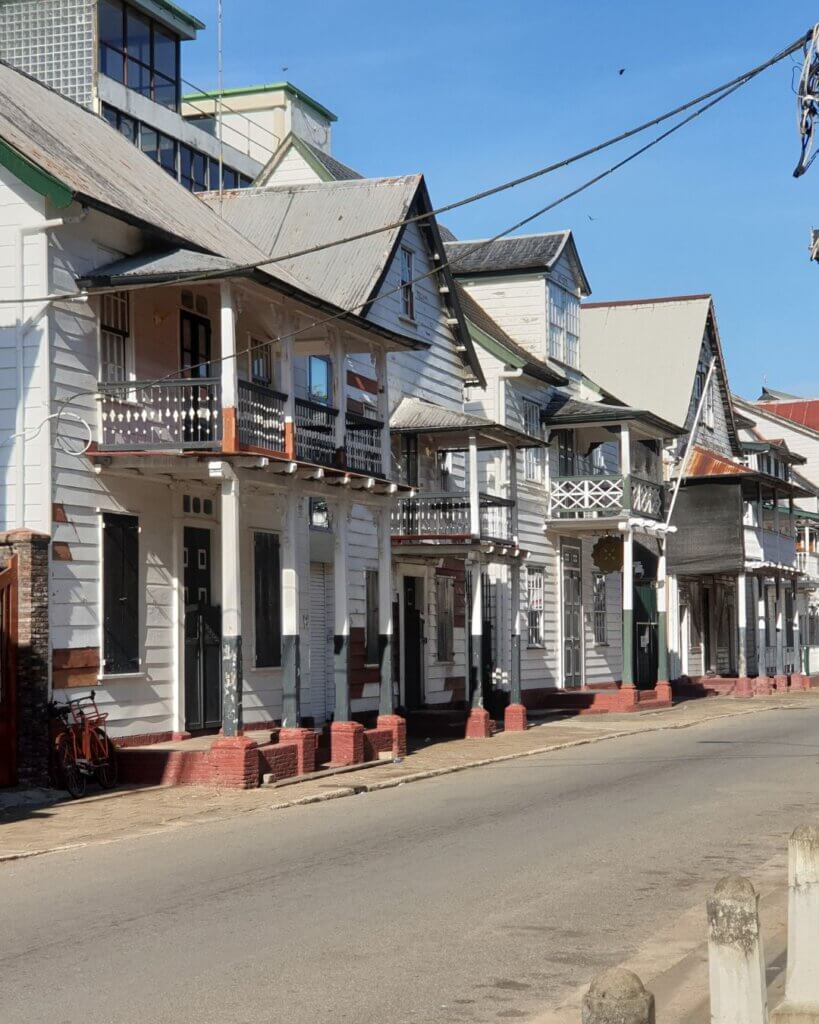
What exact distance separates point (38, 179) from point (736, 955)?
14.1 meters

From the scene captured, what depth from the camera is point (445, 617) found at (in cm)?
2959

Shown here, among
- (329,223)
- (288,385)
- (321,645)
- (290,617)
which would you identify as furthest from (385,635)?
→ (329,223)

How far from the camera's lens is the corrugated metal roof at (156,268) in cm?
1753

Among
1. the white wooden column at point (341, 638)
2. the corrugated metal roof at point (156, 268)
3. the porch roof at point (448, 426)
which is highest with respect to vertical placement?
the corrugated metal roof at point (156, 268)

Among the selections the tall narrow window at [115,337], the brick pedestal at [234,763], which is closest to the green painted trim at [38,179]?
the tall narrow window at [115,337]

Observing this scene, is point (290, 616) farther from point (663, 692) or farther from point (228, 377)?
point (663, 692)

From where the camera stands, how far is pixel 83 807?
15898 millimetres

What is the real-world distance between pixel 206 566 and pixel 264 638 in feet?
6.18

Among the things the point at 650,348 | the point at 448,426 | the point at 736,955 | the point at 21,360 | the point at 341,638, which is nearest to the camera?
the point at 736,955

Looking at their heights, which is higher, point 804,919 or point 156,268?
point 156,268

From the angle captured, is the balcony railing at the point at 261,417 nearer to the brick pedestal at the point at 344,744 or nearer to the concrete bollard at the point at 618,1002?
the brick pedestal at the point at 344,744

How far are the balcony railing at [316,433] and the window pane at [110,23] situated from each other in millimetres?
18249

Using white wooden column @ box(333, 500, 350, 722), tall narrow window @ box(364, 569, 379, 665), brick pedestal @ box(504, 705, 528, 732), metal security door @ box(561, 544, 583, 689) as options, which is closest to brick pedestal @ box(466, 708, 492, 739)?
brick pedestal @ box(504, 705, 528, 732)

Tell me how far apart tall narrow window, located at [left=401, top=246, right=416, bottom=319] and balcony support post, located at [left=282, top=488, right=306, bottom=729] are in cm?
831
